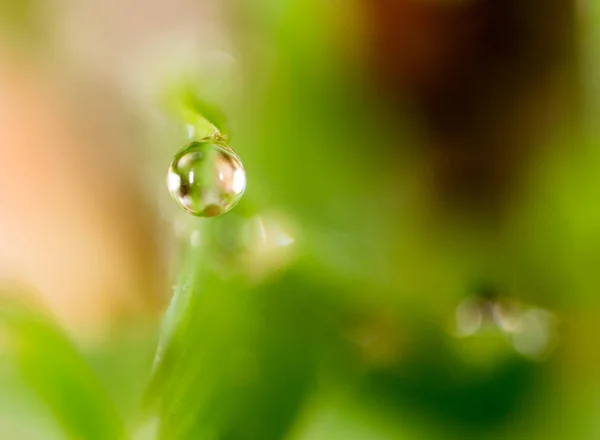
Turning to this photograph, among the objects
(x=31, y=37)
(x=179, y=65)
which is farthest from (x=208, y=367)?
(x=31, y=37)

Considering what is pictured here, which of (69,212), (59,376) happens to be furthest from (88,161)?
(59,376)

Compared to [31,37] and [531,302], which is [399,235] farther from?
[31,37]

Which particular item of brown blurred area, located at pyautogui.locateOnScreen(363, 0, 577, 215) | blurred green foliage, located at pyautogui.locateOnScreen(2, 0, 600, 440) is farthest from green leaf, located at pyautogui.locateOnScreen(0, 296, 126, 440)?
brown blurred area, located at pyautogui.locateOnScreen(363, 0, 577, 215)

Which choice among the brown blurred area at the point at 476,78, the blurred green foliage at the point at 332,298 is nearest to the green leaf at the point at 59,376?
A: the blurred green foliage at the point at 332,298

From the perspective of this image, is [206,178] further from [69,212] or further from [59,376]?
[69,212]

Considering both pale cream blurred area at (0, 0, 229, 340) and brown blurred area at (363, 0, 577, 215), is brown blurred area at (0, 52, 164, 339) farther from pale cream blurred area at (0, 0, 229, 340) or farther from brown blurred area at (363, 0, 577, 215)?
brown blurred area at (363, 0, 577, 215)

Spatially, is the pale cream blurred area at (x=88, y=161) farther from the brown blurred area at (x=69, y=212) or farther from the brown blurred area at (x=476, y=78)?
the brown blurred area at (x=476, y=78)
